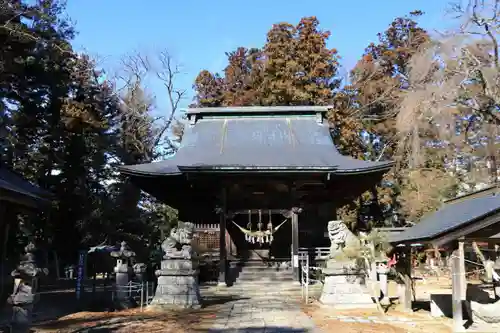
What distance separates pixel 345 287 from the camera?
11109 mm

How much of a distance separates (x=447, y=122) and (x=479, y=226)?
20.0 meters

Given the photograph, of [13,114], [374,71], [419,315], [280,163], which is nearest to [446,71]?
[374,71]

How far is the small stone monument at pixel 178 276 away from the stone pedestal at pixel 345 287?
327 cm

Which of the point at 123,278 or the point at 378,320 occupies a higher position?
the point at 123,278

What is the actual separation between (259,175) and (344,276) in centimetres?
529

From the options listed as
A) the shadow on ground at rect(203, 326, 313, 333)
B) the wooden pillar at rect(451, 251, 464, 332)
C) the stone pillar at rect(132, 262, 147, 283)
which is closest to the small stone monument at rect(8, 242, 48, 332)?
the shadow on ground at rect(203, 326, 313, 333)

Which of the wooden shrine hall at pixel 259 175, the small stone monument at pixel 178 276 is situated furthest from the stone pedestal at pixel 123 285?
the wooden shrine hall at pixel 259 175

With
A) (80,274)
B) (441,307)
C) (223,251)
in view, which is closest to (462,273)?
(441,307)

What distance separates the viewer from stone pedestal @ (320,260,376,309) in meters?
10.9

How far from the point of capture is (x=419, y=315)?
10.5 metres

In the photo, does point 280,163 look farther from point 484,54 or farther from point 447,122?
point 447,122

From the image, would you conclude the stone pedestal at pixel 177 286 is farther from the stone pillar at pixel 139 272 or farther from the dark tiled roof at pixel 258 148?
the dark tiled roof at pixel 258 148

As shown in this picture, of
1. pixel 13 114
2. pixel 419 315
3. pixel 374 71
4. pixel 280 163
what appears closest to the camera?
pixel 419 315

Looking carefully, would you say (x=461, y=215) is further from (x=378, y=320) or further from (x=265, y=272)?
(x=265, y=272)
